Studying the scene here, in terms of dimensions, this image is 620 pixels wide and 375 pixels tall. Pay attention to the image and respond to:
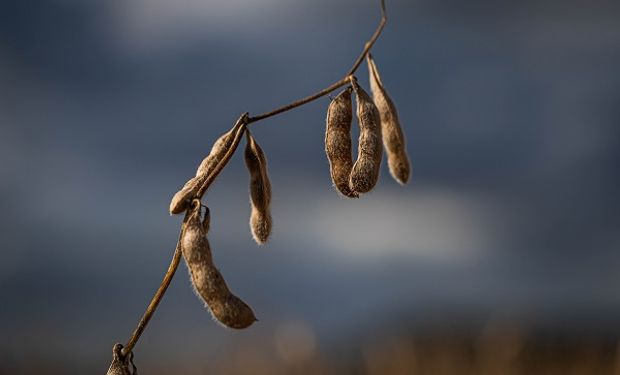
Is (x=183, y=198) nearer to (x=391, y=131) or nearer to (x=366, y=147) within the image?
(x=366, y=147)

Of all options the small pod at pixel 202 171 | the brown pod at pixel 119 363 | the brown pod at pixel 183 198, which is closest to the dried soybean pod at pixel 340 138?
the small pod at pixel 202 171

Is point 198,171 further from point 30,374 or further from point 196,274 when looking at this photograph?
point 30,374

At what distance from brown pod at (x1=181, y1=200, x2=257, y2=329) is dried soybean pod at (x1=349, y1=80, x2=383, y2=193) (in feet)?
2.04

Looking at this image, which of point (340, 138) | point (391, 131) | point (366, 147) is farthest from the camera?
point (391, 131)

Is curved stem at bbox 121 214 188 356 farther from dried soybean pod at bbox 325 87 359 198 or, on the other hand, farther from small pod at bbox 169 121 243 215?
dried soybean pod at bbox 325 87 359 198

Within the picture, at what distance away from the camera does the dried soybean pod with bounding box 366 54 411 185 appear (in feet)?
10.3

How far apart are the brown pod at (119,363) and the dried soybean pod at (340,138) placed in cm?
97

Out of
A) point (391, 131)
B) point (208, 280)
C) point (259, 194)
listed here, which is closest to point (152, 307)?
point (208, 280)

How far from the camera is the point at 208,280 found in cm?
236

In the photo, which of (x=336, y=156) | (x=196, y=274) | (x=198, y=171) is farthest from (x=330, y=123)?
(x=196, y=274)

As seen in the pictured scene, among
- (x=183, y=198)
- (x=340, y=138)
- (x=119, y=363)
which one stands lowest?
(x=119, y=363)

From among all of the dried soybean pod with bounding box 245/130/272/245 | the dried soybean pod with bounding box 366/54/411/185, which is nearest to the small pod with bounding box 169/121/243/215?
the dried soybean pod with bounding box 245/130/272/245

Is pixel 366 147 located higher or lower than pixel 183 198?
higher

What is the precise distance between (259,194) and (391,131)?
0.66 m
